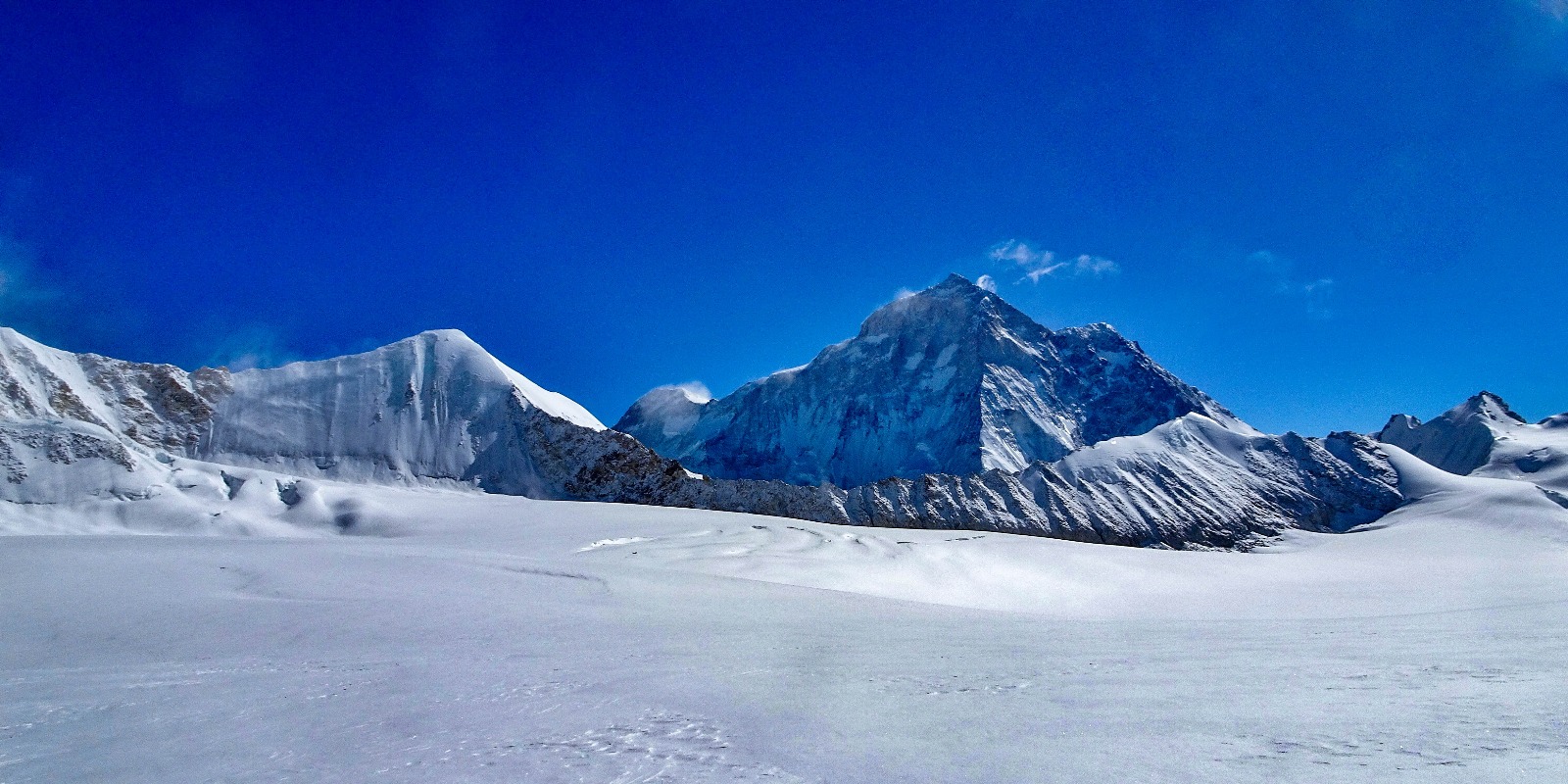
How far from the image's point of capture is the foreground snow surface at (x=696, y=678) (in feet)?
16.7

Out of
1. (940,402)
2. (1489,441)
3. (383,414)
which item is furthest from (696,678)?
(940,402)

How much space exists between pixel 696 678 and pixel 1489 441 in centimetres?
10884

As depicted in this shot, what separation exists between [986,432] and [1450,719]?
359ft

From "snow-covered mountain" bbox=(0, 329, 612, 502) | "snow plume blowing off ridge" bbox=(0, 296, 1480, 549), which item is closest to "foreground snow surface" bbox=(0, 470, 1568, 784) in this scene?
"snow plume blowing off ridge" bbox=(0, 296, 1480, 549)

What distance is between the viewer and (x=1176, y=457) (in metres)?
64.1

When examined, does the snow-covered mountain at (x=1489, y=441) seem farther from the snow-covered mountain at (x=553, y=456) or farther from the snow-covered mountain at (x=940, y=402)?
the snow-covered mountain at (x=940, y=402)

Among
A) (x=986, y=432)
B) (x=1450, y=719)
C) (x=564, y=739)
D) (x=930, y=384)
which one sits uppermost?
(x=930, y=384)

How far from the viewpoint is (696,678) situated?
789 cm

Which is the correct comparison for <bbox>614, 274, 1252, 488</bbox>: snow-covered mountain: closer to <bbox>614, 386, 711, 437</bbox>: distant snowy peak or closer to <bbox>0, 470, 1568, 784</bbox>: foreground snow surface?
<bbox>614, 386, 711, 437</bbox>: distant snowy peak

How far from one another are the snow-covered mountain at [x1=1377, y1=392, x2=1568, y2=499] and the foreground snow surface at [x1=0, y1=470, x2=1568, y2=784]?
230 feet

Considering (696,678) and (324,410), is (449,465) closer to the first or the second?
(324,410)

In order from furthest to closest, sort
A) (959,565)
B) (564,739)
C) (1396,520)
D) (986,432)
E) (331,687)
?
(986,432) → (1396,520) → (959,565) → (331,687) → (564,739)

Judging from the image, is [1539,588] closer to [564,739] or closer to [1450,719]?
[1450,719]

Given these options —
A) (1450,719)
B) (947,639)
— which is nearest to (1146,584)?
(947,639)
